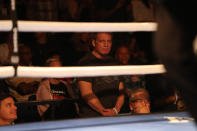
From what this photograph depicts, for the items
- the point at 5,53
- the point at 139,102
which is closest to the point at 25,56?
the point at 5,53

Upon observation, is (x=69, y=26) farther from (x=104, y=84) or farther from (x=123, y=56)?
(x=123, y=56)

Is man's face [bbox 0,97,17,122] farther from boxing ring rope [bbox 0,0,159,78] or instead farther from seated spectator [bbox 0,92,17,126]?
boxing ring rope [bbox 0,0,159,78]

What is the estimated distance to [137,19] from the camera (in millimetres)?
2914

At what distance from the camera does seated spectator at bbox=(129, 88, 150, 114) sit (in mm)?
1910

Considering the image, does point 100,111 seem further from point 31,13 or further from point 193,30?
point 31,13

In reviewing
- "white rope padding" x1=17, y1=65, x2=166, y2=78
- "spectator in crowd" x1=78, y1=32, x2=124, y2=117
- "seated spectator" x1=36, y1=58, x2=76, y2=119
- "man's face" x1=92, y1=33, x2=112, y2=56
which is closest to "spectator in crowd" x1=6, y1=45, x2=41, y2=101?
"seated spectator" x1=36, y1=58, x2=76, y2=119

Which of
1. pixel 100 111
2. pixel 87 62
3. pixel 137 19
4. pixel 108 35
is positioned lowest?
pixel 100 111

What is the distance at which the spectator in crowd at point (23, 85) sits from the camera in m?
2.31

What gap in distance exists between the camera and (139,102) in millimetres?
1931

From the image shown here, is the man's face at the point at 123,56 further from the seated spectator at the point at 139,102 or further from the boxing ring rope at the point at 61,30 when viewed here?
the boxing ring rope at the point at 61,30

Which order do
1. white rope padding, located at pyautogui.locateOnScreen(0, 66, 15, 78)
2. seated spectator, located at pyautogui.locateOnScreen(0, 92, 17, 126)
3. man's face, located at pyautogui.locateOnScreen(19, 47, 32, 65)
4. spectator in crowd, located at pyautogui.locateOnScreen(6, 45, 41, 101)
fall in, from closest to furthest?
white rope padding, located at pyautogui.locateOnScreen(0, 66, 15, 78) → seated spectator, located at pyautogui.locateOnScreen(0, 92, 17, 126) → spectator in crowd, located at pyautogui.locateOnScreen(6, 45, 41, 101) → man's face, located at pyautogui.locateOnScreen(19, 47, 32, 65)

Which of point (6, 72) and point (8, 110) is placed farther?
point (8, 110)

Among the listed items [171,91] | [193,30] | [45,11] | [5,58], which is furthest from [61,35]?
[193,30]

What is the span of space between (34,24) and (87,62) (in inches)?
26.0
